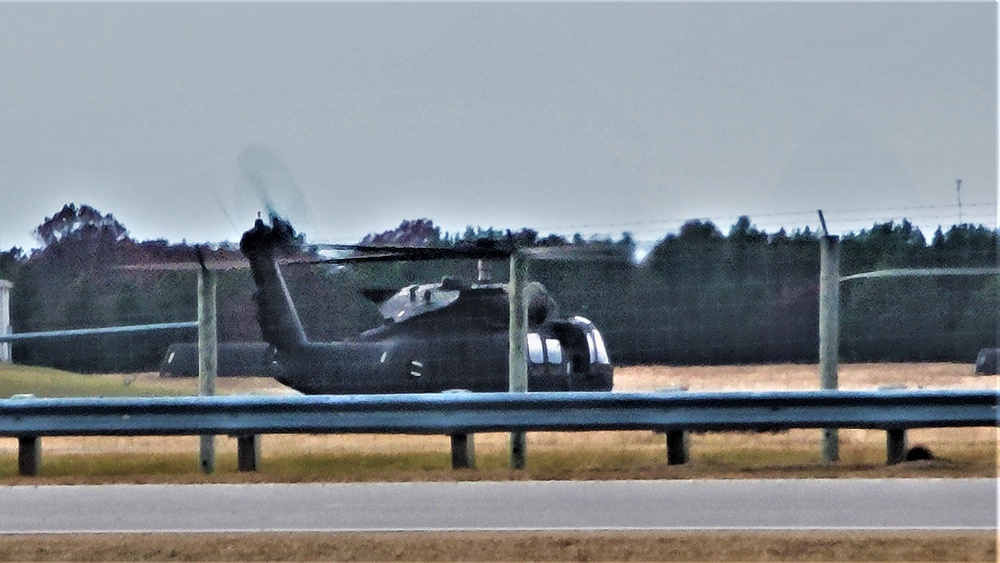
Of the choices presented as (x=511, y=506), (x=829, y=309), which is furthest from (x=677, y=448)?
(x=511, y=506)

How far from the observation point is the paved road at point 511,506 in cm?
1077

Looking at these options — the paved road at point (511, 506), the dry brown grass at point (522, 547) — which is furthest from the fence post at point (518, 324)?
the dry brown grass at point (522, 547)

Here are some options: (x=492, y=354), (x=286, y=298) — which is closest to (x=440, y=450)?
(x=492, y=354)

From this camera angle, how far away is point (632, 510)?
11.5 m

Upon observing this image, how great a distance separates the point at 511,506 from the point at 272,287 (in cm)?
916

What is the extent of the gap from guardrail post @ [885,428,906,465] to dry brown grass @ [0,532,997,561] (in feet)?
15.3

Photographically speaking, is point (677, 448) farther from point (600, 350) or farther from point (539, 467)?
point (600, 350)

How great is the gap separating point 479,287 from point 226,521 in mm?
8849

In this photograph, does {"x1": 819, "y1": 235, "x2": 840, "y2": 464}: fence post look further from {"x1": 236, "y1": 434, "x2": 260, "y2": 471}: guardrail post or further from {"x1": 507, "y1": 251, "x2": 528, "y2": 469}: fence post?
{"x1": 236, "y1": 434, "x2": 260, "y2": 471}: guardrail post

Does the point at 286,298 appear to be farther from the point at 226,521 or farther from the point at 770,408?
the point at 226,521

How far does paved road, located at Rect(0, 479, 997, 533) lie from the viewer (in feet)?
35.3

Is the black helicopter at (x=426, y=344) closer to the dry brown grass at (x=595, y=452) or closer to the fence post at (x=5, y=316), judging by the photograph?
the dry brown grass at (x=595, y=452)

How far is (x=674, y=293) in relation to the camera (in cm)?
1842

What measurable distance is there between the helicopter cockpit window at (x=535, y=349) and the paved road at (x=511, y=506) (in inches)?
294
